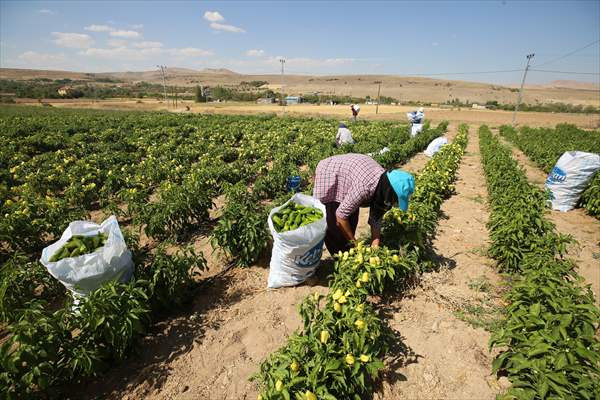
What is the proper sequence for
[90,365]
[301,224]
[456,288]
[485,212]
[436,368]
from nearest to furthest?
1. [90,365]
2. [436,368]
3. [301,224]
4. [456,288]
5. [485,212]

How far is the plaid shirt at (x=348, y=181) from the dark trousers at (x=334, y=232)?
0.55ft

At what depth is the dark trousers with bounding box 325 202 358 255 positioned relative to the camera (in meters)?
4.12

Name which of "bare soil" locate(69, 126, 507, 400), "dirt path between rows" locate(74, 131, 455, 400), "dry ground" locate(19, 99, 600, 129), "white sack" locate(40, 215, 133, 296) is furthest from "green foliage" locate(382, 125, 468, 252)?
"dry ground" locate(19, 99, 600, 129)

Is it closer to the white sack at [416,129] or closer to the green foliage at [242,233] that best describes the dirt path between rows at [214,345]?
the green foliage at [242,233]

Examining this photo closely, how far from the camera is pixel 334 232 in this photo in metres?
4.28

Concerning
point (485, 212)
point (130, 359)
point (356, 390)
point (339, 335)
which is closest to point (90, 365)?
point (130, 359)

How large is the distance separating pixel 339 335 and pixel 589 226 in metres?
7.33

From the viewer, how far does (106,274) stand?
10.3 ft

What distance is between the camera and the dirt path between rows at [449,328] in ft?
9.12

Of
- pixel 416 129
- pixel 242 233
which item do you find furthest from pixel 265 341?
pixel 416 129

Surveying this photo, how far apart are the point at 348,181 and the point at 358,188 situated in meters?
0.25

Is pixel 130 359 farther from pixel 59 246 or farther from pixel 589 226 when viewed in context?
pixel 589 226

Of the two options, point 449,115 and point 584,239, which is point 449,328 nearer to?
point 584,239

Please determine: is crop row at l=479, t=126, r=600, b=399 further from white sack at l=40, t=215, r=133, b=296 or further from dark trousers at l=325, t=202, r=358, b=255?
white sack at l=40, t=215, r=133, b=296
